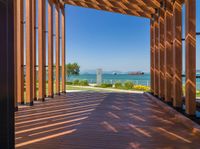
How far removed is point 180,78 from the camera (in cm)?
691

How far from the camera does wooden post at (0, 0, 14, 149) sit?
2.03 meters

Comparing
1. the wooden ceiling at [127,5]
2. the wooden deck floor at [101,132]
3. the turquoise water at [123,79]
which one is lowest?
the wooden deck floor at [101,132]

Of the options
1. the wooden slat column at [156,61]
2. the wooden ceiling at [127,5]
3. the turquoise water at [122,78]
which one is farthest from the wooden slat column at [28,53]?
the turquoise water at [122,78]

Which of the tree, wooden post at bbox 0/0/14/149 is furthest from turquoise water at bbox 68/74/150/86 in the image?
wooden post at bbox 0/0/14/149

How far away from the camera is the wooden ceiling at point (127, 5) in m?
10.2

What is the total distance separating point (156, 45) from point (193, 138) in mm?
7171

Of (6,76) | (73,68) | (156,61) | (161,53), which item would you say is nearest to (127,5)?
(156,61)

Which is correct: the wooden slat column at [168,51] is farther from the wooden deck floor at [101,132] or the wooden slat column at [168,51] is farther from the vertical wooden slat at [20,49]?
the vertical wooden slat at [20,49]

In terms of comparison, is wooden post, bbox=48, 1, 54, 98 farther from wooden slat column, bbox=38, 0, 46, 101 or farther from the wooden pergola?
wooden slat column, bbox=38, 0, 46, 101

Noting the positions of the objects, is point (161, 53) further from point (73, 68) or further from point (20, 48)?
point (73, 68)

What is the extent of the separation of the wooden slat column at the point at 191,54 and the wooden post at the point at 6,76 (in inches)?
166

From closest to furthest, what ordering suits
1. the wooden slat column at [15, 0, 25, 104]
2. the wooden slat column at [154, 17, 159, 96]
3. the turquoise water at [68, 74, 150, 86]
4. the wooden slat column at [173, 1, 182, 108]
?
the wooden slat column at [173, 1, 182, 108] < the wooden slat column at [15, 0, 25, 104] < the wooden slat column at [154, 17, 159, 96] < the turquoise water at [68, 74, 150, 86]

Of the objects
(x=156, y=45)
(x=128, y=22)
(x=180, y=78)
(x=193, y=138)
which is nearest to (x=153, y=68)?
(x=156, y=45)

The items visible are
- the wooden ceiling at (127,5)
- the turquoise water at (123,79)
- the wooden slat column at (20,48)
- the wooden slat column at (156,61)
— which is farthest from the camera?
the turquoise water at (123,79)
